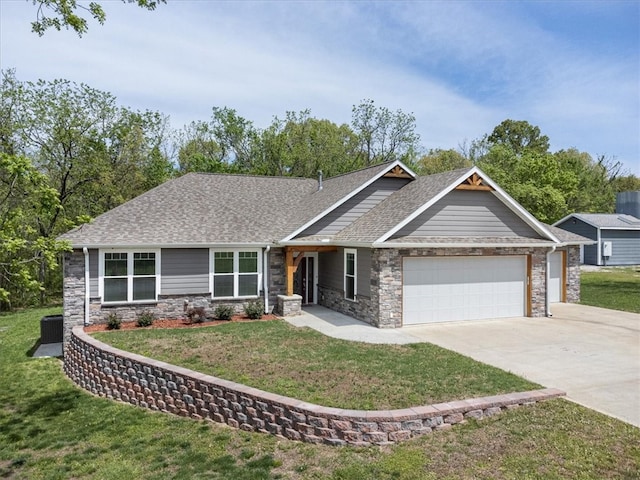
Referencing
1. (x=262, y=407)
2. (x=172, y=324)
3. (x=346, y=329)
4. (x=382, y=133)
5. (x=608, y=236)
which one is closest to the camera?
(x=262, y=407)

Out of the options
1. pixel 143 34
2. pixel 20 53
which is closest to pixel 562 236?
pixel 143 34

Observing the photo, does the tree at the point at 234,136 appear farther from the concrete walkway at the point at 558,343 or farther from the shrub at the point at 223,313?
the concrete walkway at the point at 558,343

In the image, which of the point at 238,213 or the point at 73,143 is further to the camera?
the point at 73,143

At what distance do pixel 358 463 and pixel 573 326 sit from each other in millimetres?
10442

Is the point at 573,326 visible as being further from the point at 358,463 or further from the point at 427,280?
the point at 358,463

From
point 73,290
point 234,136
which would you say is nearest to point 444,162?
point 234,136

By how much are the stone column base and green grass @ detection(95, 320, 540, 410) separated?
2119 millimetres

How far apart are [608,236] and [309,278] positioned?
27361 mm

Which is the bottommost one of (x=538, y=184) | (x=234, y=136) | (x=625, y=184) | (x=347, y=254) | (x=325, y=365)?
(x=325, y=365)

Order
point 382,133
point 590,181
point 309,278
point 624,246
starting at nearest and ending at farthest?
point 309,278 → point 624,246 → point 382,133 → point 590,181

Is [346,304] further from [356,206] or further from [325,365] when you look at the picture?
[325,365]

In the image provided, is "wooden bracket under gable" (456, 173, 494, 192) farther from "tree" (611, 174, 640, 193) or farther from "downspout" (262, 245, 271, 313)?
"tree" (611, 174, 640, 193)

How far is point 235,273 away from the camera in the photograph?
15125mm

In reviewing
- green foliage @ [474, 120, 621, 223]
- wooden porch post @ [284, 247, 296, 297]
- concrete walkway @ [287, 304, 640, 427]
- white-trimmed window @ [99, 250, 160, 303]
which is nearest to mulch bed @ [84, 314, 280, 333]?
white-trimmed window @ [99, 250, 160, 303]
